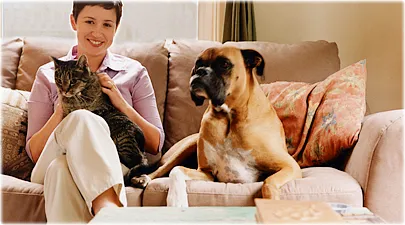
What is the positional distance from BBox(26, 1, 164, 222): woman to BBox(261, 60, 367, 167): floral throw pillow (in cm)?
49

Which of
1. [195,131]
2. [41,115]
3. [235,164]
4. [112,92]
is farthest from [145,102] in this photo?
[235,164]

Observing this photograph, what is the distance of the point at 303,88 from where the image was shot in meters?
1.98

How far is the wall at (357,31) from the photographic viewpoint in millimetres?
2523

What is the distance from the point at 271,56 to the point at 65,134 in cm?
106

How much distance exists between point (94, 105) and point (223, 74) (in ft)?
1.70

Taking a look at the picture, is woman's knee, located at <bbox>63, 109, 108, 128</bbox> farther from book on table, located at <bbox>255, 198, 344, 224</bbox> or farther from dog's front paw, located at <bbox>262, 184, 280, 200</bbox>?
book on table, located at <bbox>255, 198, 344, 224</bbox>

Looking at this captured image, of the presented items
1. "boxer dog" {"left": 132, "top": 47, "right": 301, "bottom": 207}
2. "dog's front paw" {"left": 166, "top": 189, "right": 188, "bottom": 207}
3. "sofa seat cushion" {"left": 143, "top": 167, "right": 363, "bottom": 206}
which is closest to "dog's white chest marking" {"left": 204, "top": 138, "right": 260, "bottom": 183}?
"boxer dog" {"left": 132, "top": 47, "right": 301, "bottom": 207}

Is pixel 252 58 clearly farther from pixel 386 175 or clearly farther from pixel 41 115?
pixel 41 115

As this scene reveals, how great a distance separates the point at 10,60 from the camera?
7.45 ft

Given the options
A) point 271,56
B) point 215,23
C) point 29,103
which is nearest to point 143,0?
point 215,23

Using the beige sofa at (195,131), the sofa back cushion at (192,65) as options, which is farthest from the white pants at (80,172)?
the sofa back cushion at (192,65)

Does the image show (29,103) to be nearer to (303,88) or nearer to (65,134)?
(65,134)

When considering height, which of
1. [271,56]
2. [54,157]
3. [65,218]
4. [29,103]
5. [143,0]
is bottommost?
[65,218]

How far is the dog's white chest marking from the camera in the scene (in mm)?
1674
